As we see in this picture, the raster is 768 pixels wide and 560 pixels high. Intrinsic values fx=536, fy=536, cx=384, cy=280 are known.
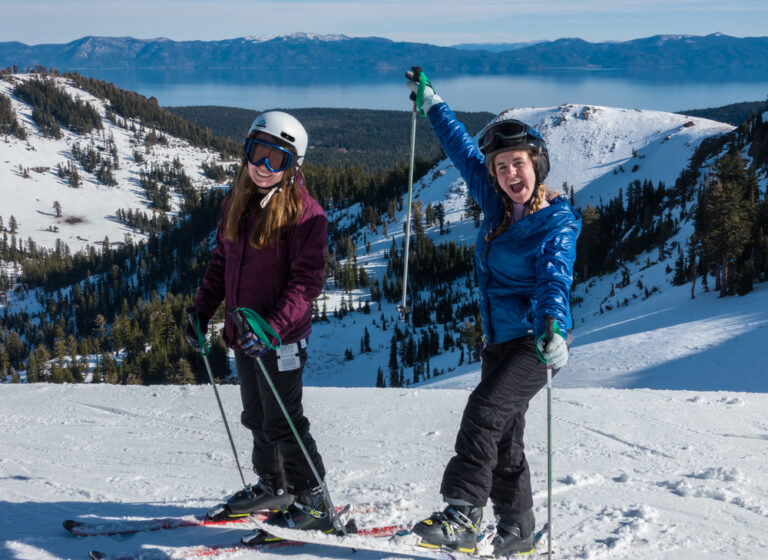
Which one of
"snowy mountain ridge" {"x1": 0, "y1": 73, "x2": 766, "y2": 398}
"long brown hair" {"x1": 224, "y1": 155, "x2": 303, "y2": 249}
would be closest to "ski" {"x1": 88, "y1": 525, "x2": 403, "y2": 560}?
"long brown hair" {"x1": 224, "y1": 155, "x2": 303, "y2": 249}

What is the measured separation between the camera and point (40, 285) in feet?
543

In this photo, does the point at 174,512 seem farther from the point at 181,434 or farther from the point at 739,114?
the point at 739,114

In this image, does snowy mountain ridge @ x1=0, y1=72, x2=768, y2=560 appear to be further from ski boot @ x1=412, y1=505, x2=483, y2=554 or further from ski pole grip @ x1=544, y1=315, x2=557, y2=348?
ski pole grip @ x1=544, y1=315, x2=557, y2=348

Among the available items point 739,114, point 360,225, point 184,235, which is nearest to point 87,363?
point 360,225

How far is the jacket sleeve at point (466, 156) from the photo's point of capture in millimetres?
3652

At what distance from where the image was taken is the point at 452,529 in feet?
11.0

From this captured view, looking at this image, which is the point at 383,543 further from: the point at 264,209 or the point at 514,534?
the point at 264,209

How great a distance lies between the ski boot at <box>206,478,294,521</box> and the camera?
421 cm

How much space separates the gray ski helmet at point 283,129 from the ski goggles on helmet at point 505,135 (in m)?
1.25

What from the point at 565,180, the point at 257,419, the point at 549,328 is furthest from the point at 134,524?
the point at 565,180

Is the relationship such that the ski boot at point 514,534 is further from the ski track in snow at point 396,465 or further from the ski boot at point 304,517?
the ski boot at point 304,517

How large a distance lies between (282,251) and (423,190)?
14484cm

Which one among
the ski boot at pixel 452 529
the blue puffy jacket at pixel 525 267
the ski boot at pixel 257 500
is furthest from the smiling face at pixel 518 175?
the ski boot at pixel 257 500

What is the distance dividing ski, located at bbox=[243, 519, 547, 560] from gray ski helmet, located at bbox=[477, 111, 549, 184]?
2454 mm
